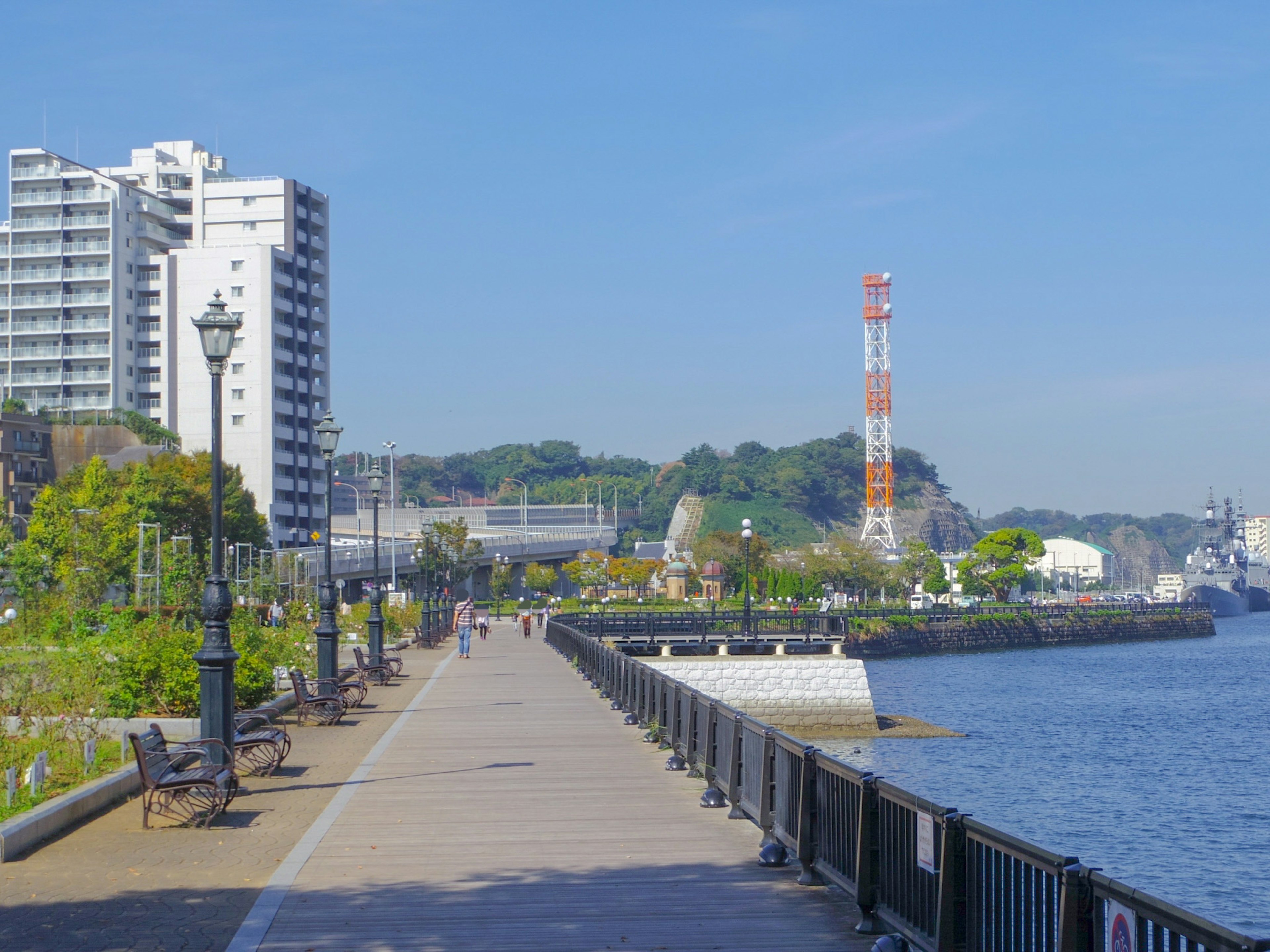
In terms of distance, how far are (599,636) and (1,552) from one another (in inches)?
1055

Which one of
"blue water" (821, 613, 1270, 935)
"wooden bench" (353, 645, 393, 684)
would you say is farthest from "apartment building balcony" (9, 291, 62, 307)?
"wooden bench" (353, 645, 393, 684)

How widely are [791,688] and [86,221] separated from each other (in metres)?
91.3

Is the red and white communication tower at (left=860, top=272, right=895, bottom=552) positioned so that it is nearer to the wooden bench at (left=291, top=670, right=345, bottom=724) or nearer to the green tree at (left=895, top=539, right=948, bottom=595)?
the green tree at (left=895, top=539, right=948, bottom=595)

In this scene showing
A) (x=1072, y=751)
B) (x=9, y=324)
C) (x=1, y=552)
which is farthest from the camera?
(x=9, y=324)

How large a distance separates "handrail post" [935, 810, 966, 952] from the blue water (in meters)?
12.0

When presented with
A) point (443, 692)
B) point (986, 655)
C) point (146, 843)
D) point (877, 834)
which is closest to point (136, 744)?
point (146, 843)

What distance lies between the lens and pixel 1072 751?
39219 millimetres

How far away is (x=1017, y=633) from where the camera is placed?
105m

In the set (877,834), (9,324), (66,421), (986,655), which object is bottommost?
(986,655)

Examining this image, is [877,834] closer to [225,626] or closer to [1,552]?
[225,626]

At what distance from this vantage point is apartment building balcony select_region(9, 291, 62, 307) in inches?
4466

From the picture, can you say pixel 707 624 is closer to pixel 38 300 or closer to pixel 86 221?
pixel 86 221

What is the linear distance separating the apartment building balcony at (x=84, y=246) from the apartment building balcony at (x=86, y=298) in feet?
11.4

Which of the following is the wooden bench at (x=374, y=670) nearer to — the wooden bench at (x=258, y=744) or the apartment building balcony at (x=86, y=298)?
the wooden bench at (x=258, y=744)
